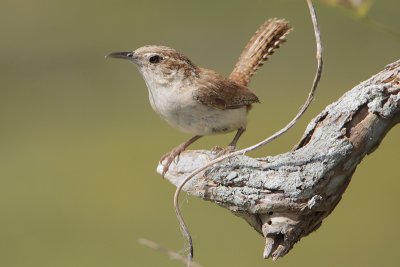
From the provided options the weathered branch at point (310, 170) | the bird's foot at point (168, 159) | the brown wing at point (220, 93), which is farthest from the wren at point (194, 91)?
the weathered branch at point (310, 170)

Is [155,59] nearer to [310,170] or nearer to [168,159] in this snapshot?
[168,159]

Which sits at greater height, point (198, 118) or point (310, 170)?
point (310, 170)

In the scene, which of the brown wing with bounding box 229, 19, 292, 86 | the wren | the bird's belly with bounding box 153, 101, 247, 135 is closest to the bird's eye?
the wren

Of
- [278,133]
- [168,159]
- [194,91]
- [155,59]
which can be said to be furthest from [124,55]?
[278,133]

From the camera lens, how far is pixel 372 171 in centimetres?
750

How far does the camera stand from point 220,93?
2.65m

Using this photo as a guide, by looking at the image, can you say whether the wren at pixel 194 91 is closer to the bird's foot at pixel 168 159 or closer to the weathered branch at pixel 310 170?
the bird's foot at pixel 168 159

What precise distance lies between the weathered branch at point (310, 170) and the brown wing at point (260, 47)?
658mm

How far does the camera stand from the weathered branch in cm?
201

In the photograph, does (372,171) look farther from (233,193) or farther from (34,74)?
(233,193)

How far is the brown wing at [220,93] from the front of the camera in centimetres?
259

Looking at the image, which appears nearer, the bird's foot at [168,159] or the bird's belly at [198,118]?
the bird's foot at [168,159]

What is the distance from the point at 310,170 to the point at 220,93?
2.27 feet

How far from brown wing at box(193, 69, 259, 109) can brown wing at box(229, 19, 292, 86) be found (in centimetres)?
10
